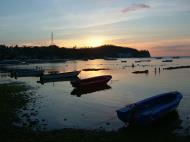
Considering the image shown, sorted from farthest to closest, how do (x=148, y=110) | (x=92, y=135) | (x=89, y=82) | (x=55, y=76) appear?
(x=55, y=76), (x=89, y=82), (x=148, y=110), (x=92, y=135)

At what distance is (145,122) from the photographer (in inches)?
988

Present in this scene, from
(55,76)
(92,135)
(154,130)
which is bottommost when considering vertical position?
(154,130)

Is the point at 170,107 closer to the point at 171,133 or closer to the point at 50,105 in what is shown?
the point at 171,133

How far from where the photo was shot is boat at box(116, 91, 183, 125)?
82.3 ft

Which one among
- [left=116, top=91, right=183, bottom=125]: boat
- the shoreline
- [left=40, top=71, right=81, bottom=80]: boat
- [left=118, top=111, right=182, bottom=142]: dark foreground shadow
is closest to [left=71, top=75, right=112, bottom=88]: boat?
[left=40, top=71, right=81, bottom=80]: boat

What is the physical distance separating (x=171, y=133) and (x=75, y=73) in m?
63.7

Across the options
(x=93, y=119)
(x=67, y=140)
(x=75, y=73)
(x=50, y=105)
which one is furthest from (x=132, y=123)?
(x=75, y=73)

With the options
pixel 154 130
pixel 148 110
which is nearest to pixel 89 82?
pixel 148 110

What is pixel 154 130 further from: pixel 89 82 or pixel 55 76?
pixel 55 76

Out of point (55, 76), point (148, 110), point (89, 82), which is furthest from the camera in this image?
point (55, 76)

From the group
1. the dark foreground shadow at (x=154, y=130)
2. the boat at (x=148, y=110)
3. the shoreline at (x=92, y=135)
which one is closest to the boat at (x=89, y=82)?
the boat at (x=148, y=110)

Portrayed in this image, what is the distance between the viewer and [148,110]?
27281 millimetres

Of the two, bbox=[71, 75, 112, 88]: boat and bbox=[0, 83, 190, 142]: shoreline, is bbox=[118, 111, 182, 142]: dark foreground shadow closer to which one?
bbox=[0, 83, 190, 142]: shoreline

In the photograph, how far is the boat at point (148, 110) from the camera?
2509 centimetres
